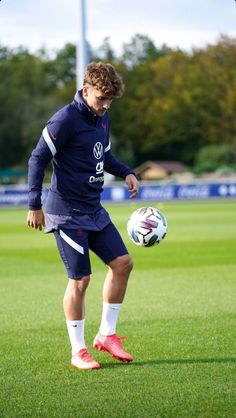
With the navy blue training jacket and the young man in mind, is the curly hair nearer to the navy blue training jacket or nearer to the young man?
the young man

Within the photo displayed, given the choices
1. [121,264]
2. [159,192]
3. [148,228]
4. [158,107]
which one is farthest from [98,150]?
[158,107]

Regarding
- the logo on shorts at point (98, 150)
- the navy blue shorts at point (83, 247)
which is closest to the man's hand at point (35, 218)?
the navy blue shorts at point (83, 247)

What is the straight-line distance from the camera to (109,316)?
739 centimetres

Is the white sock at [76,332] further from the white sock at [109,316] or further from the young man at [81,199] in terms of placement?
the white sock at [109,316]

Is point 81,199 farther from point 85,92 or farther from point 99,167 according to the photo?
point 85,92

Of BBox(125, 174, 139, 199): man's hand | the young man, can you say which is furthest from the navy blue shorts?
BBox(125, 174, 139, 199): man's hand

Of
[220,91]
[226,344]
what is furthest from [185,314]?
[220,91]

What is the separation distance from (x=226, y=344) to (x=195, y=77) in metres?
74.1

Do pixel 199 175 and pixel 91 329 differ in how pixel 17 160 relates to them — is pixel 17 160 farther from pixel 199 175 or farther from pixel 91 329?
pixel 91 329

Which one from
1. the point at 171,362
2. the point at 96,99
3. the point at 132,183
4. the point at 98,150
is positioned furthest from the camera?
the point at 132,183

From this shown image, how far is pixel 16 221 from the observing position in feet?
98.2

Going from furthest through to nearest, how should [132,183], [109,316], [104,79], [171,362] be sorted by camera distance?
1. [132,183]
2. [109,316]
3. [171,362]
4. [104,79]

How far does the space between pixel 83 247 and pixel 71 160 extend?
2.23 feet

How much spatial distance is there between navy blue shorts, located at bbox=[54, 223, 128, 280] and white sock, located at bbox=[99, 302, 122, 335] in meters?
0.38
